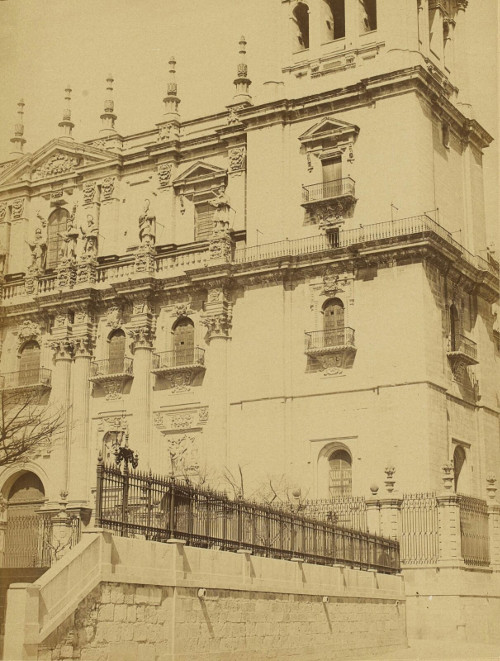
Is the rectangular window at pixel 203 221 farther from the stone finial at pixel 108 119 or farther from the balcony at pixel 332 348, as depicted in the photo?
the balcony at pixel 332 348

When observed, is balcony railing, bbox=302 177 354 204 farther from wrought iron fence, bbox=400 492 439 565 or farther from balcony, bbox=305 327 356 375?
wrought iron fence, bbox=400 492 439 565

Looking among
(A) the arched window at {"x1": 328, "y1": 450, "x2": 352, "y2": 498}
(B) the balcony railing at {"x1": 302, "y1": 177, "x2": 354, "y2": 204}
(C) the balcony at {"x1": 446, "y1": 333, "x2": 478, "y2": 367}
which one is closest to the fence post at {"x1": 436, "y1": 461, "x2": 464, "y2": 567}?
(A) the arched window at {"x1": 328, "y1": 450, "x2": 352, "y2": 498}

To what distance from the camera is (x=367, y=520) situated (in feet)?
102

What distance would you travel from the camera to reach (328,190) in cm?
3809

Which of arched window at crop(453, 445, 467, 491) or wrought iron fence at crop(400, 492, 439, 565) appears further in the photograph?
arched window at crop(453, 445, 467, 491)

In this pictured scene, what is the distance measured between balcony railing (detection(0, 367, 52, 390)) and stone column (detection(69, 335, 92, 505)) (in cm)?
127

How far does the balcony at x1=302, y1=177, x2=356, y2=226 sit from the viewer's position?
37.3m

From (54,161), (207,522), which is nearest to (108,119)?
(54,161)

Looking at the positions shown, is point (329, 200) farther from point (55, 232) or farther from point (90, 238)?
point (55, 232)

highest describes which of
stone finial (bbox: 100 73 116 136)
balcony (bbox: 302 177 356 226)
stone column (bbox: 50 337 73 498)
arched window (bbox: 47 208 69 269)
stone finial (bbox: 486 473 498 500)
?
stone finial (bbox: 100 73 116 136)

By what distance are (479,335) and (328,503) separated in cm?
949

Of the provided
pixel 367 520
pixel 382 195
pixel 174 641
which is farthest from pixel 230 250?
pixel 174 641

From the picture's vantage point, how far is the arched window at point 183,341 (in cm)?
3975

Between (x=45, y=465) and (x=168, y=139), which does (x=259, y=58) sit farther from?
(x=45, y=465)
